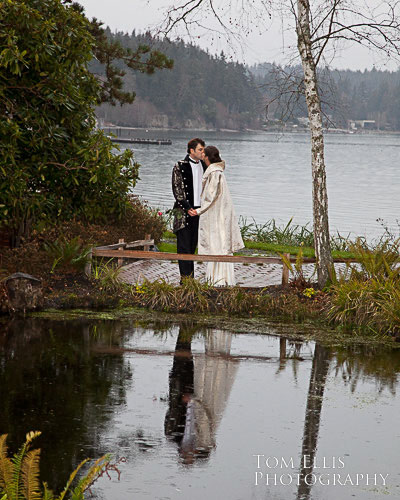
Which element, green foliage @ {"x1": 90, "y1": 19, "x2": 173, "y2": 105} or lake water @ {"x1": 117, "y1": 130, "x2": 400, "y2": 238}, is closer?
green foliage @ {"x1": 90, "y1": 19, "x2": 173, "y2": 105}

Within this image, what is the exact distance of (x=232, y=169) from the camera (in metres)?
80.5

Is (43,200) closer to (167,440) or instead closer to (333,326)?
(333,326)

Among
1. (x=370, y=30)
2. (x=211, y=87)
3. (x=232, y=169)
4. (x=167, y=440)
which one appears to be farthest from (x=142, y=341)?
(x=211, y=87)

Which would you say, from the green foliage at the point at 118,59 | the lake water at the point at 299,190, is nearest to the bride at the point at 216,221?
the green foliage at the point at 118,59

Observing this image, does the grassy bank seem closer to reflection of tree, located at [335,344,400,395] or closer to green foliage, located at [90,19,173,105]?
reflection of tree, located at [335,344,400,395]

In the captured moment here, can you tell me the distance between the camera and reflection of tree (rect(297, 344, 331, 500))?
18.3 feet

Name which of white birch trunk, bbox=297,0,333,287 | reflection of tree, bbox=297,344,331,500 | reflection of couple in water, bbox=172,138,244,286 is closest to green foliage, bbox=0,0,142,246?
reflection of couple in water, bbox=172,138,244,286

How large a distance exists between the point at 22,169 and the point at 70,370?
3.39 meters

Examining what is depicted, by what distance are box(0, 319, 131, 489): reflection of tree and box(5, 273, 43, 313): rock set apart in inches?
20.3

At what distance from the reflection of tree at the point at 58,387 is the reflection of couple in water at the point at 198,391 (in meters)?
0.51

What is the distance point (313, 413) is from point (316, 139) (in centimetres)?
566

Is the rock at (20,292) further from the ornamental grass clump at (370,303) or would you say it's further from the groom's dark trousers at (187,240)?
the ornamental grass clump at (370,303)

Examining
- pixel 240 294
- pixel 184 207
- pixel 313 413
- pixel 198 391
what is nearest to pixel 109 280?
pixel 184 207

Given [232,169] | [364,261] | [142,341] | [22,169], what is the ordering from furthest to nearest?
[232,169] → [364,261] → [22,169] → [142,341]
